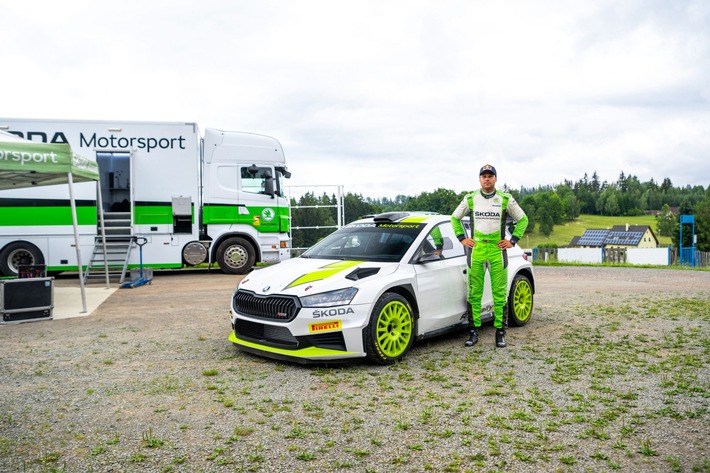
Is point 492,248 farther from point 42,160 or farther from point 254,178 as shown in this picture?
point 254,178

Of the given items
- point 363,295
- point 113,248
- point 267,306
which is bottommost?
point 267,306

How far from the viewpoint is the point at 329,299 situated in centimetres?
518

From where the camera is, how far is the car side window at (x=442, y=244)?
244 inches

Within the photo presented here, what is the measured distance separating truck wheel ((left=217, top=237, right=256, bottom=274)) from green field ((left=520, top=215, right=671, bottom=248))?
9011cm

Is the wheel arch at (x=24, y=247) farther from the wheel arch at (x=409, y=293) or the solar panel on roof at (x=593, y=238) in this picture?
the solar panel on roof at (x=593, y=238)

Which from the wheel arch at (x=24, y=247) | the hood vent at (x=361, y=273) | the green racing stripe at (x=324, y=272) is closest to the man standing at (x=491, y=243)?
the hood vent at (x=361, y=273)

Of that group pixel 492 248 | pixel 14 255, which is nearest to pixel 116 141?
pixel 14 255

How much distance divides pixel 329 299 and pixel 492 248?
2.11 meters

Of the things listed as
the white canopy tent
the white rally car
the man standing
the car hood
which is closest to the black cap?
the man standing

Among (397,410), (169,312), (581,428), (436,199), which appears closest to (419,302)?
(397,410)

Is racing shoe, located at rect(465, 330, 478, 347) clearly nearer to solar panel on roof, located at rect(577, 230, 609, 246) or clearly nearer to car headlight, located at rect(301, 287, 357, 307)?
car headlight, located at rect(301, 287, 357, 307)

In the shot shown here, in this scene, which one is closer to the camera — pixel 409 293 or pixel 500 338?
pixel 409 293

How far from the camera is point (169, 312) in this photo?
28.9ft

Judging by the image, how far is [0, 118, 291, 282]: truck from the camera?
13578mm
